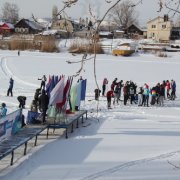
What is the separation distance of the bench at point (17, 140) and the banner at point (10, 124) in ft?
0.42

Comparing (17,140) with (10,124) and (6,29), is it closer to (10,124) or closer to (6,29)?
(10,124)

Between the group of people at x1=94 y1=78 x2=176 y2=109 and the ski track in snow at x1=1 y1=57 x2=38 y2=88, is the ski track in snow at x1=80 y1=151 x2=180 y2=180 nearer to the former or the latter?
the group of people at x1=94 y1=78 x2=176 y2=109

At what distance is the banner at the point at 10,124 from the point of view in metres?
12.0

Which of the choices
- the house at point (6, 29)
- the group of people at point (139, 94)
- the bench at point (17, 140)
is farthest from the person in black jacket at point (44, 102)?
the house at point (6, 29)

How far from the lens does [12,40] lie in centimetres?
5791

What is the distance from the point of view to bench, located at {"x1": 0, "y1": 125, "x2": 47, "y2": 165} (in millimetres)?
11495

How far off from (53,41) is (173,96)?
3192 cm

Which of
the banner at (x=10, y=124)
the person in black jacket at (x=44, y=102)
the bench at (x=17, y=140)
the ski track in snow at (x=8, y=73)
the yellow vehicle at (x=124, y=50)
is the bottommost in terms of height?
the bench at (x=17, y=140)

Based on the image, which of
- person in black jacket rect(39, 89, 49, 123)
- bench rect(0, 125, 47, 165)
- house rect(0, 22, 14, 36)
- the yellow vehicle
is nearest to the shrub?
the yellow vehicle

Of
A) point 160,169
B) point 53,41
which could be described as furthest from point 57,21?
point 53,41

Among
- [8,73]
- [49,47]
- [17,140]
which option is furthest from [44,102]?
[49,47]

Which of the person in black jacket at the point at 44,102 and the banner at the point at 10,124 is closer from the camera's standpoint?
the banner at the point at 10,124

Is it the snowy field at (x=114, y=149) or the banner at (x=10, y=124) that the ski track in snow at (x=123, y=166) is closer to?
the snowy field at (x=114, y=149)

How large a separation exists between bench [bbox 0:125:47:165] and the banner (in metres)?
0.13
